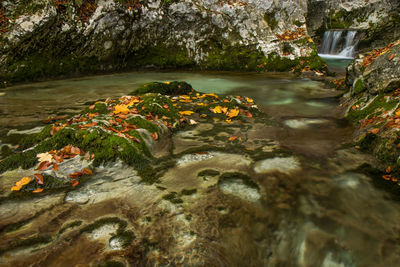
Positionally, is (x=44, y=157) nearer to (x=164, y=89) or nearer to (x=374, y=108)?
(x=164, y=89)

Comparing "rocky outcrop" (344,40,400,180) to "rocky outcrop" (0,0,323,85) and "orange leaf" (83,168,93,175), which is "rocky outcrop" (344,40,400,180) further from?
"rocky outcrop" (0,0,323,85)

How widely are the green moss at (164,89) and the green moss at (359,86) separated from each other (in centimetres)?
372

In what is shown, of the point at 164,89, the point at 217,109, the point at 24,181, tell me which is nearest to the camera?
the point at 24,181

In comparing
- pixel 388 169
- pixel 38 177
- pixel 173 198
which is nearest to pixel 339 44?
pixel 388 169

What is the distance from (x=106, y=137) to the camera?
295 centimetres

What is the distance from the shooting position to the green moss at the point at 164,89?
6.03 meters

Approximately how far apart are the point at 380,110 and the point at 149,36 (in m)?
8.93

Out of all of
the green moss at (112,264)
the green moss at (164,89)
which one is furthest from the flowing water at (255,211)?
the green moss at (164,89)

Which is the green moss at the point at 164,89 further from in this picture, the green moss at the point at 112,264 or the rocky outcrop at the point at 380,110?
the green moss at the point at 112,264

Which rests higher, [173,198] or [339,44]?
[339,44]

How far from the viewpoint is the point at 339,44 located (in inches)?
551

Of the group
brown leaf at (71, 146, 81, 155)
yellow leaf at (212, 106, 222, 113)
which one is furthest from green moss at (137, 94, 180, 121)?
brown leaf at (71, 146, 81, 155)

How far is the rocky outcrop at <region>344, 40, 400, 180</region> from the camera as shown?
2.82 metres

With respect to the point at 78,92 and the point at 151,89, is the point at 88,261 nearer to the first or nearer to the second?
the point at 151,89
